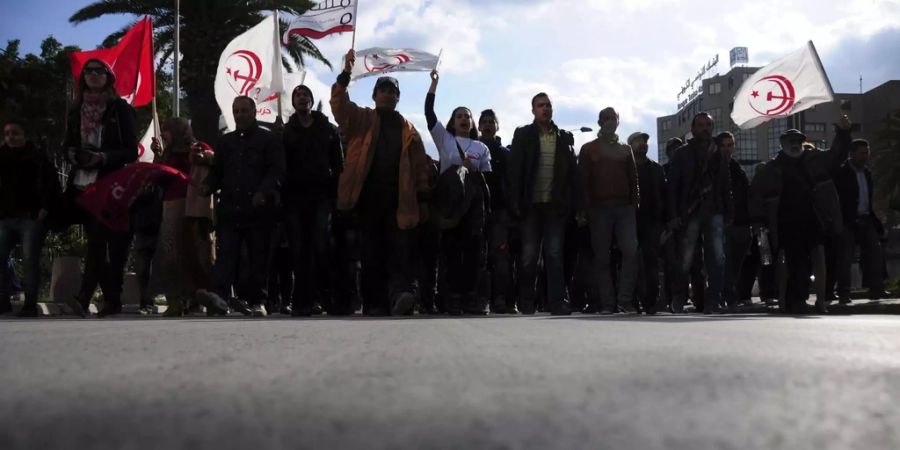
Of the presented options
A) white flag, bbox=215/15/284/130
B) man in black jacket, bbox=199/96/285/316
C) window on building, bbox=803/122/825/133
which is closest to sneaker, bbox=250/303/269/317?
man in black jacket, bbox=199/96/285/316

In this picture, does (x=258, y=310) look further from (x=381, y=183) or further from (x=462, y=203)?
(x=462, y=203)

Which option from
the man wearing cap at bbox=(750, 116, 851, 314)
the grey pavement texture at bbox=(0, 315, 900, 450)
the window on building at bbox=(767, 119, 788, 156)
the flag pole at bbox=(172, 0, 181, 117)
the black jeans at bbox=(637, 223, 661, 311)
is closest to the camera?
the grey pavement texture at bbox=(0, 315, 900, 450)

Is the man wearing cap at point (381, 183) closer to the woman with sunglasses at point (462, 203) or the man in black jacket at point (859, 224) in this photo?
the woman with sunglasses at point (462, 203)

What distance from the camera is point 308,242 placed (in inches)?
251

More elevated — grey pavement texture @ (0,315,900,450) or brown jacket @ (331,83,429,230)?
brown jacket @ (331,83,429,230)

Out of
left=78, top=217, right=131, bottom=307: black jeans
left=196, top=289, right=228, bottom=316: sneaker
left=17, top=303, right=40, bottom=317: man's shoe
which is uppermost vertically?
left=78, top=217, right=131, bottom=307: black jeans

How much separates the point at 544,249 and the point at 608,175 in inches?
29.5

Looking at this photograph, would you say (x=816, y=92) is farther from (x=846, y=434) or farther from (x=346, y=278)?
(x=846, y=434)

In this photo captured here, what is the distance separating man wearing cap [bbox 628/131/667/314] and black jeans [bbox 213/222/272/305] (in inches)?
133

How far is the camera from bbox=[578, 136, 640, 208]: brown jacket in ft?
23.5

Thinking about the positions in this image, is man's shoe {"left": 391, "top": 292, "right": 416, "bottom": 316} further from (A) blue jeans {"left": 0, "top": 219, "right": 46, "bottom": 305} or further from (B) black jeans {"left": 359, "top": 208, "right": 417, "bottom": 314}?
(A) blue jeans {"left": 0, "top": 219, "right": 46, "bottom": 305}

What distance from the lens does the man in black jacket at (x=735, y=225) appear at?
841 centimetres

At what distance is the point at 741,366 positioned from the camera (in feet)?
3.22

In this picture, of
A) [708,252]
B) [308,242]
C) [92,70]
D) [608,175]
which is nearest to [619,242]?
[608,175]
